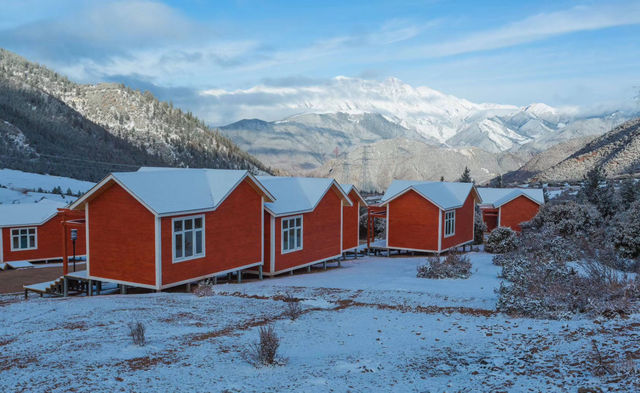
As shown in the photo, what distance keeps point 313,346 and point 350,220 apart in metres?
20.0

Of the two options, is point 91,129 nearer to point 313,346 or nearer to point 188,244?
point 188,244

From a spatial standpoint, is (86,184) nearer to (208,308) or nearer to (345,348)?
(208,308)

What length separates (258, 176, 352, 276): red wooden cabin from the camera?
21500 millimetres

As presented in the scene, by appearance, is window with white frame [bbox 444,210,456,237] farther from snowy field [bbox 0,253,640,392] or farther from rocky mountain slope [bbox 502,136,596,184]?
rocky mountain slope [bbox 502,136,596,184]

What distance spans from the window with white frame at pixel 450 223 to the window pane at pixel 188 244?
52.8ft

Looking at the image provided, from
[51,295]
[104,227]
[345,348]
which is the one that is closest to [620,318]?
[345,348]

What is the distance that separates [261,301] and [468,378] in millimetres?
7549

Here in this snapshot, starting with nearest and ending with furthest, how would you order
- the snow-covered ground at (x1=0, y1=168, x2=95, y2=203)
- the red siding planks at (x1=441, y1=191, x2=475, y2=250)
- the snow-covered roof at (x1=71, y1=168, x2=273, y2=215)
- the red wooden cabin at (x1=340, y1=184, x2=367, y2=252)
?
the snow-covered roof at (x1=71, y1=168, x2=273, y2=215)
the red wooden cabin at (x1=340, y1=184, x2=367, y2=252)
the red siding planks at (x1=441, y1=191, x2=475, y2=250)
the snow-covered ground at (x1=0, y1=168, x2=95, y2=203)

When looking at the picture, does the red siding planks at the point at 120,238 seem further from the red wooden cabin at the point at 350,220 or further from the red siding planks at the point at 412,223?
the red siding planks at the point at 412,223

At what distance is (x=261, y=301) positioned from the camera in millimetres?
13883

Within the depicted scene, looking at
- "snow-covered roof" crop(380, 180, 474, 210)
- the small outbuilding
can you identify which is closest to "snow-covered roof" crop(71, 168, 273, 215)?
"snow-covered roof" crop(380, 180, 474, 210)

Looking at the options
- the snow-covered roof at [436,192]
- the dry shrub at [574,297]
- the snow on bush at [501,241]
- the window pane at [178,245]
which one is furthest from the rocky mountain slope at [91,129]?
the dry shrub at [574,297]

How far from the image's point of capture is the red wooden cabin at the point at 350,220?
28.4 meters

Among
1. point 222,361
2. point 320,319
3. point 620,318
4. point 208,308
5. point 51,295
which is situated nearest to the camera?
point 222,361
